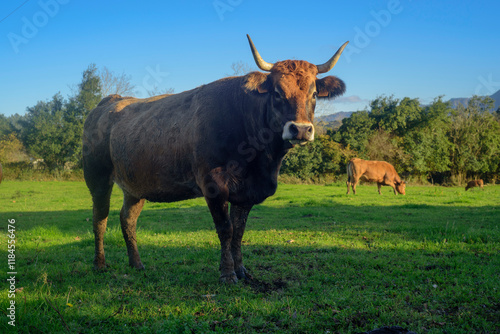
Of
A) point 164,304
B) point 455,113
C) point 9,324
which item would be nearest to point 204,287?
point 164,304

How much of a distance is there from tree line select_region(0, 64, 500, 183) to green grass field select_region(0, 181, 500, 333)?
1079 inches

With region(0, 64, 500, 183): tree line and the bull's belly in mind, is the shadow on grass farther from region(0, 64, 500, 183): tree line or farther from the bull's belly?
region(0, 64, 500, 183): tree line

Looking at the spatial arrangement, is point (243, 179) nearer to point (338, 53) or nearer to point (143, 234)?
point (338, 53)

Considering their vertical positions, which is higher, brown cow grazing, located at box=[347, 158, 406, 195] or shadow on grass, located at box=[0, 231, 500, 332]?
brown cow grazing, located at box=[347, 158, 406, 195]

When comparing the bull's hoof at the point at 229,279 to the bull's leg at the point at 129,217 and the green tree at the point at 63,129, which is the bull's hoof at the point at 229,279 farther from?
the green tree at the point at 63,129

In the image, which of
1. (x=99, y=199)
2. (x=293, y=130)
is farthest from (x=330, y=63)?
(x=99, y=199)

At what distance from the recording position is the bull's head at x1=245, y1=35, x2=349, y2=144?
4.23 metres

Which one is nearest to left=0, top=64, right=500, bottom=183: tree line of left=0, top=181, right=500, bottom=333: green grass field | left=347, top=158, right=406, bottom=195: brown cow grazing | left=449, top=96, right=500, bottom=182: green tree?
left=449, top=96, right=500, bottom=182: green tree

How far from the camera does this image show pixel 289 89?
447 cm

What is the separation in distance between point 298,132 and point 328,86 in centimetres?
174

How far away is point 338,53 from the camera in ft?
16.9

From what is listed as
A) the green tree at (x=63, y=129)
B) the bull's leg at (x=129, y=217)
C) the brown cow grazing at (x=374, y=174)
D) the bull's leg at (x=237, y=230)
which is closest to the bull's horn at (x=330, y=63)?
the bull's leg at (x=237, y=230)

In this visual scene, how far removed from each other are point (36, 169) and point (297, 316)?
38355 millimetres

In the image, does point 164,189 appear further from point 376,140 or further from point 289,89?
point 376,140
